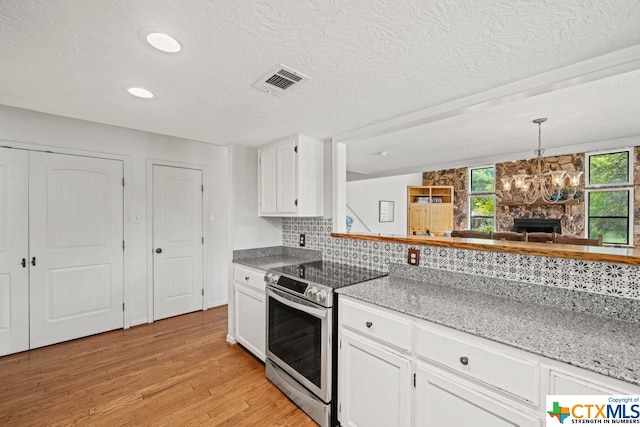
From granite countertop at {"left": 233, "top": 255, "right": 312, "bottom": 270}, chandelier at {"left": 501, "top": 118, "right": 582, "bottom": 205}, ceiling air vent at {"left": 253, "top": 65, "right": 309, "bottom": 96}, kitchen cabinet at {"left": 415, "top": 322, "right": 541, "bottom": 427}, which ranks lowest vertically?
kitchen cabinet at {"left": 415, "top": 322, "right": 541, "bottom": 427}

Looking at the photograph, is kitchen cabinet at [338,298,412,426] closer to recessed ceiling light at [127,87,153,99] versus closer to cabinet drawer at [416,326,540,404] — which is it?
cabinet drawer at [416,326,540,404]

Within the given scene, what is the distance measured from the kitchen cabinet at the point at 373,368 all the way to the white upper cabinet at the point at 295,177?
121 centimetres

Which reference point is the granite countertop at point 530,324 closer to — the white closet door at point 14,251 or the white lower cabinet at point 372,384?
the white lower cabinet at point 372,384

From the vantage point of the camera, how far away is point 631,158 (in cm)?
535

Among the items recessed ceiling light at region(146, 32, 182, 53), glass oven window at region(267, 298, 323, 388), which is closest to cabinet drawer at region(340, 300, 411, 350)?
glass oven window at region(267, 298, 323, 388)

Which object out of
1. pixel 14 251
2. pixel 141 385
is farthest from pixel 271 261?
pixel 14 251

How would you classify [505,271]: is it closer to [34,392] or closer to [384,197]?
[34,392]

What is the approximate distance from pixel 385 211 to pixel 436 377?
6.55 m

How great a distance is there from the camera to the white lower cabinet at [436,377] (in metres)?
1.01

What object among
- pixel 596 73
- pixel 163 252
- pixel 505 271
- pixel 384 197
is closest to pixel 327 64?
pixel 596 73

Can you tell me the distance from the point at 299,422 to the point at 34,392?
2.08m

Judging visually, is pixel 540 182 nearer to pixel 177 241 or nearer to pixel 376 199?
pixel 376 199

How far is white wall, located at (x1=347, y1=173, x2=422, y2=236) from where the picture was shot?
703cm

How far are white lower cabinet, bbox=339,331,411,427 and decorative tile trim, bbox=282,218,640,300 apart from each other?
30.1 inches
